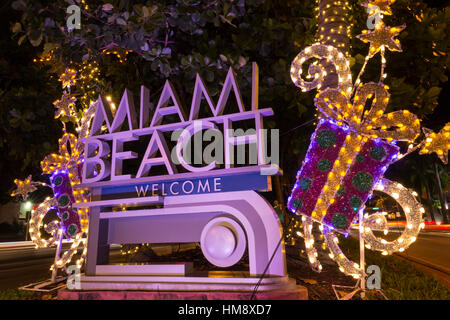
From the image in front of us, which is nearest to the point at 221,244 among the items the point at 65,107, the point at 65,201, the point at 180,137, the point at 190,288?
the point at 190,288

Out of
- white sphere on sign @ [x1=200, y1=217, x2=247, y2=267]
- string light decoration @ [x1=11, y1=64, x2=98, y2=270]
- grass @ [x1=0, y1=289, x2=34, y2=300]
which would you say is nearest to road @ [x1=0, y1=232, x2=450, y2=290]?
grass @ [x1=0, y1=289, x2=34, y2=300]

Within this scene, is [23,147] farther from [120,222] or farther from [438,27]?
[438,27]

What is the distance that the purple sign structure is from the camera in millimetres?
4730

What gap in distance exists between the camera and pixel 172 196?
5.32 m

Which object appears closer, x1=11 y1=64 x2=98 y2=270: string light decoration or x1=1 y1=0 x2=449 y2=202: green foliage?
x1=1 y1=0 x2=449 y2=202: green foliage

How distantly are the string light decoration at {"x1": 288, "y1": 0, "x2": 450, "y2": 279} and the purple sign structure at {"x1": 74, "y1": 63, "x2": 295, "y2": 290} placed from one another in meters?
0.68

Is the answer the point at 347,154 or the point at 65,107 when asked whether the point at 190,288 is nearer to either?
the point at 347,154

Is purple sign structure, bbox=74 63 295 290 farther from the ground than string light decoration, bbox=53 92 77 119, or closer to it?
closer to it

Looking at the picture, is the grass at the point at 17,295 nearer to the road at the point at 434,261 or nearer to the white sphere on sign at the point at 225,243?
the white sphere on sign at the point at 225,243

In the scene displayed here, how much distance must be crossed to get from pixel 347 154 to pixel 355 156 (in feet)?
0.38

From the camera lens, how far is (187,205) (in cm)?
521

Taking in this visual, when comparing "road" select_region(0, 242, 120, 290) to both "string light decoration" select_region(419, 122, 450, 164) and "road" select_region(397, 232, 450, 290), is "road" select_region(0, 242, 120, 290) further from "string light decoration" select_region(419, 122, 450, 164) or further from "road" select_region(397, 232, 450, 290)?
"road" select_region(397, 232, 450, 290)

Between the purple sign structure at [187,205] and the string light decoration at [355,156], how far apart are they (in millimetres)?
679

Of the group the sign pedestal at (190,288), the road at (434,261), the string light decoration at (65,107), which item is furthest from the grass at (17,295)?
the road at (434,261)
